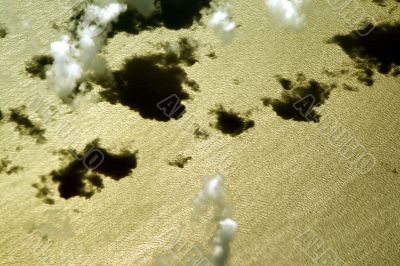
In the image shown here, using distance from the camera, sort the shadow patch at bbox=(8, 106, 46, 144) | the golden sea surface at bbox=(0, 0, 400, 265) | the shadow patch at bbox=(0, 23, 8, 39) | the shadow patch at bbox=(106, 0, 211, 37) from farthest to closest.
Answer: the shadow patch at bbox=(106, 0, 211, 37), the shadow patch at bbox=(0, 23, 8, 39), the shadow patch at bbox=(8, 106, 46, 144), the golden sea surface at bbox=(0, 0, 400, 265)

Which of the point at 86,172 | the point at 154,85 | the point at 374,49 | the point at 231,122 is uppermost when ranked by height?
the point at 374,49

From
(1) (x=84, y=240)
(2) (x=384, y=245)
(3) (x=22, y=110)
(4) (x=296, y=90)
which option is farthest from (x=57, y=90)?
(2) (x=384, y=245)

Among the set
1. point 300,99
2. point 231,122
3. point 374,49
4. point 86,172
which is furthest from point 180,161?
point 374,49

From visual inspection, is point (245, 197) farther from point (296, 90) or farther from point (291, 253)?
point (296, 90)

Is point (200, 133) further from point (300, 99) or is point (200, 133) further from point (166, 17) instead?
point (166, 17)

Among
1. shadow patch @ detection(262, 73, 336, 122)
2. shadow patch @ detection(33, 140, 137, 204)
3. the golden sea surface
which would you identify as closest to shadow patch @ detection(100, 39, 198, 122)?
the golden sea surface

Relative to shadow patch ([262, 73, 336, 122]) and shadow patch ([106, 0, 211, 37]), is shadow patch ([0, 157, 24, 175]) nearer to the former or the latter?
shadow patch ([106, 0, 211, 37])
